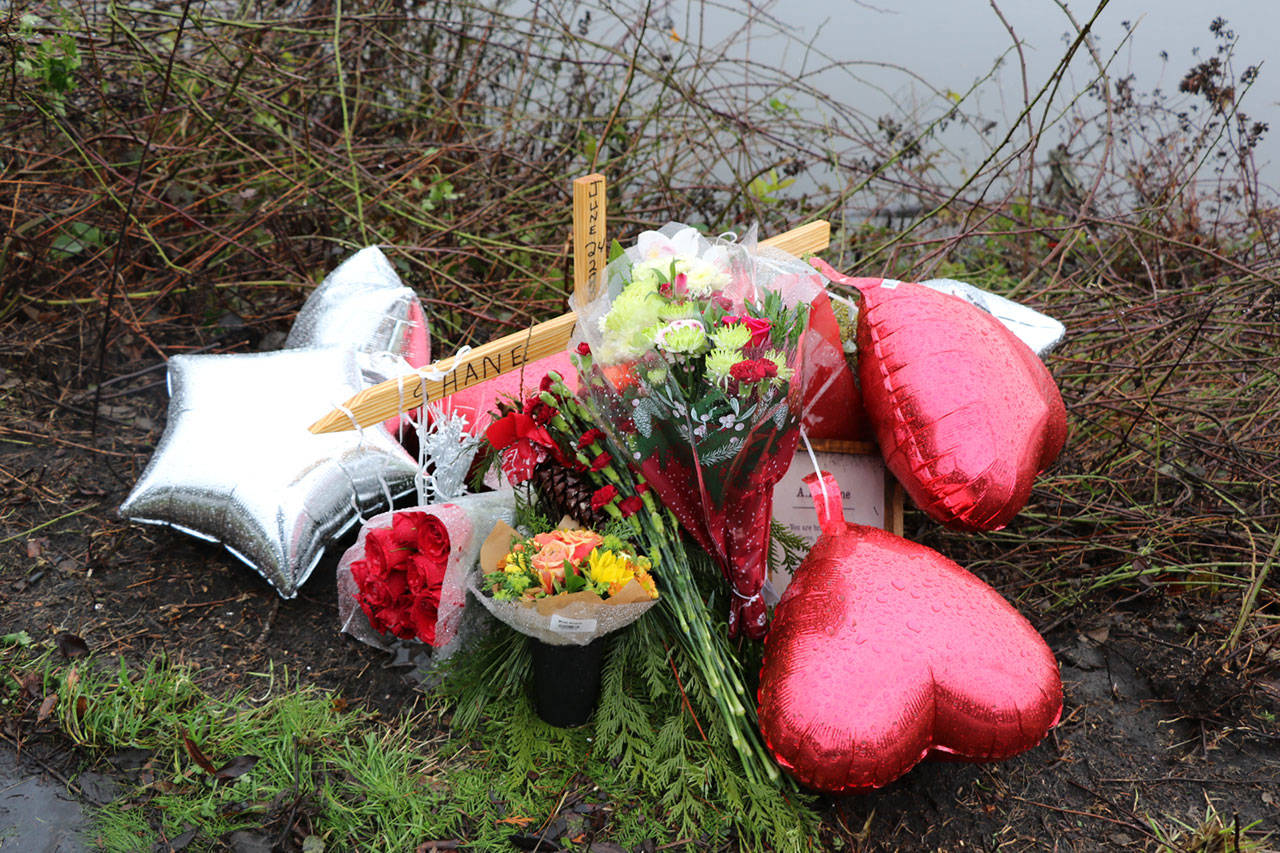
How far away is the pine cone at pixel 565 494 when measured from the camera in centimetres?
181

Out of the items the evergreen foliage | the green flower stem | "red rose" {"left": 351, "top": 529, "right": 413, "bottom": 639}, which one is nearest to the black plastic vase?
the evergreen foliage

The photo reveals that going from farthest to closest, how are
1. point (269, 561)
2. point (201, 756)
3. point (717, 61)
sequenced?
point (717, 61) < point (269, 561) < point (201, 756)

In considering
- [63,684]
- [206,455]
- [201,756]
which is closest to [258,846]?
→ [201,756]

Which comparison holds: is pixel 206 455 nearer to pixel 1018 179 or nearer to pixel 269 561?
pixel 269 561

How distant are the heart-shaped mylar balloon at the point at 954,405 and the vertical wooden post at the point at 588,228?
0.55 m

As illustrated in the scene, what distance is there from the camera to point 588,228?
2010 millimetres

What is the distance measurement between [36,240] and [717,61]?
7.01ft

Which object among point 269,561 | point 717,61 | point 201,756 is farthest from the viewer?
point 717,61

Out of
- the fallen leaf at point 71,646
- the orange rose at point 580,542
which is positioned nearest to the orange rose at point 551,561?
the orange rose at point 580,542

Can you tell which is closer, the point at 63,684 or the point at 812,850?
the point at 812,850

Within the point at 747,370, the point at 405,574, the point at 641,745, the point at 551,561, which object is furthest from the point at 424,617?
the point at 747,370

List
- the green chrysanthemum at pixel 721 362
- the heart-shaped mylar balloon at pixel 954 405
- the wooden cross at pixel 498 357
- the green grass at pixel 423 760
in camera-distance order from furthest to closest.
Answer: the wooden cross at pixel 498 357 → the heart-shaped mylar balloon at pixel 954 405 → the green grass at pixel 423 760 → the green chrysanthemum at pixel 721 362

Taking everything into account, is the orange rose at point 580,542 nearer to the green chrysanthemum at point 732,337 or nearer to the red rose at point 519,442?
the red rose at point 519,442

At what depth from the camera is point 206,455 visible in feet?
6.84
